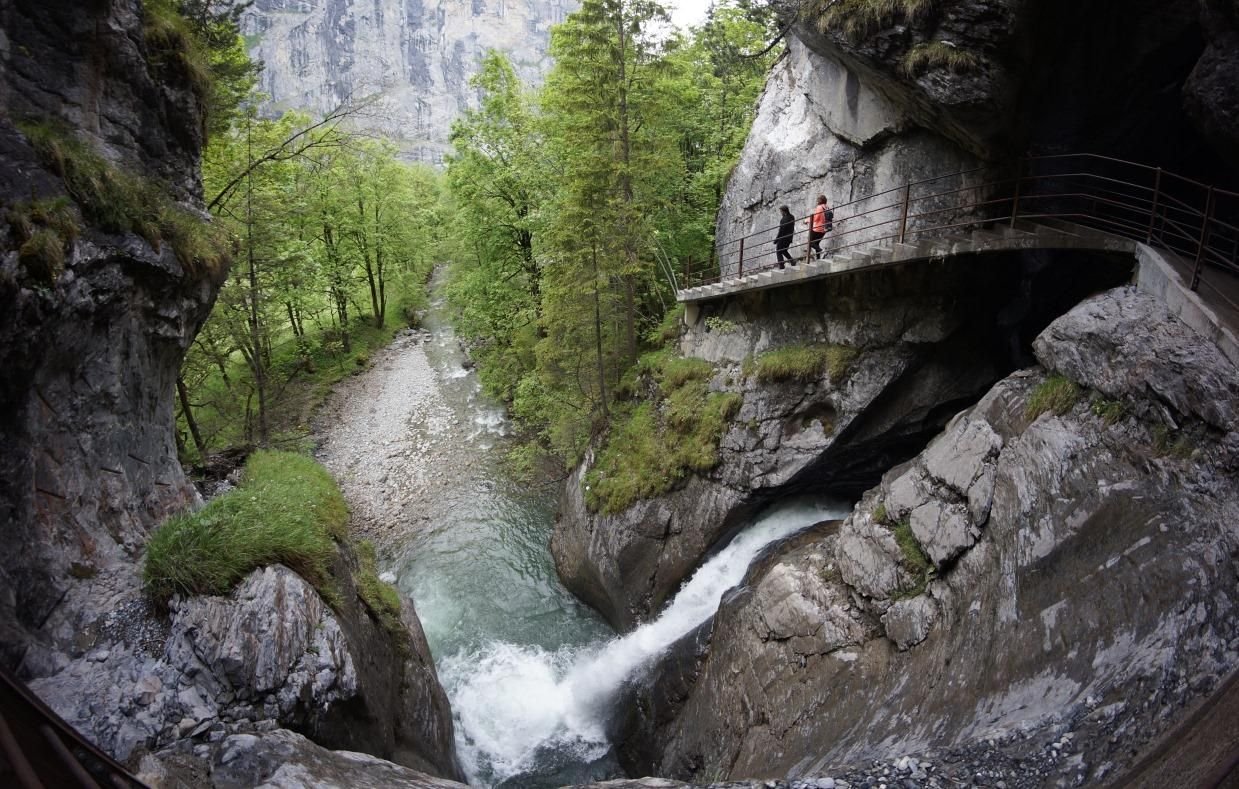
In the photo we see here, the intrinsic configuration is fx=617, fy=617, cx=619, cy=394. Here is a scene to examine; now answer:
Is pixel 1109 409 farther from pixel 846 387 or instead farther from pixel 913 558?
pixel 846 387

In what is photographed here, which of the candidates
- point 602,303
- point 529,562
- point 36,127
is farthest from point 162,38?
point 529,562

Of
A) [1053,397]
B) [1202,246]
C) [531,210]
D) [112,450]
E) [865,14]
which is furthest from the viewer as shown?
[531,210]

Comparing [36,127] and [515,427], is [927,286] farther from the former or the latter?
[515,427]

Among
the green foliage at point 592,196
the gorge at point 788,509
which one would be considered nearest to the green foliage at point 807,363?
the gorge at point 788,509

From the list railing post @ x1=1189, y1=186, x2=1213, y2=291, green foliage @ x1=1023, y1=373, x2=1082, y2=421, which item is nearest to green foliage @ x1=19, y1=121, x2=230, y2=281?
green foliage @ x1=1023, y1=373, x2=1082, y2=421

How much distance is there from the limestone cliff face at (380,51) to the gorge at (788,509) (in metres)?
139

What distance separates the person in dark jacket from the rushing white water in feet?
17.3

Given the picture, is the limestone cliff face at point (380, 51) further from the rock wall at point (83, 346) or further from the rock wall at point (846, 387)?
the rock wall at point (83, 346)

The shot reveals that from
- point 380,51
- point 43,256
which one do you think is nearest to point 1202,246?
point 43,256

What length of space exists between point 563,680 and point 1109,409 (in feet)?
33.9

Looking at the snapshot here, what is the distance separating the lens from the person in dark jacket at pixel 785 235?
1287 centimetres

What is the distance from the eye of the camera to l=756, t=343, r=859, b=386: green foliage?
1209cm

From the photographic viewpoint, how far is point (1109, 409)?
23.1 feet

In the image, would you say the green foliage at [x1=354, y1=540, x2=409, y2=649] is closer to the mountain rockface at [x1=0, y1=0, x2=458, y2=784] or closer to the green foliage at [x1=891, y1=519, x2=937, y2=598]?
the mountain rockface at [x1=0, y1=0, x2=458, y2=784]
